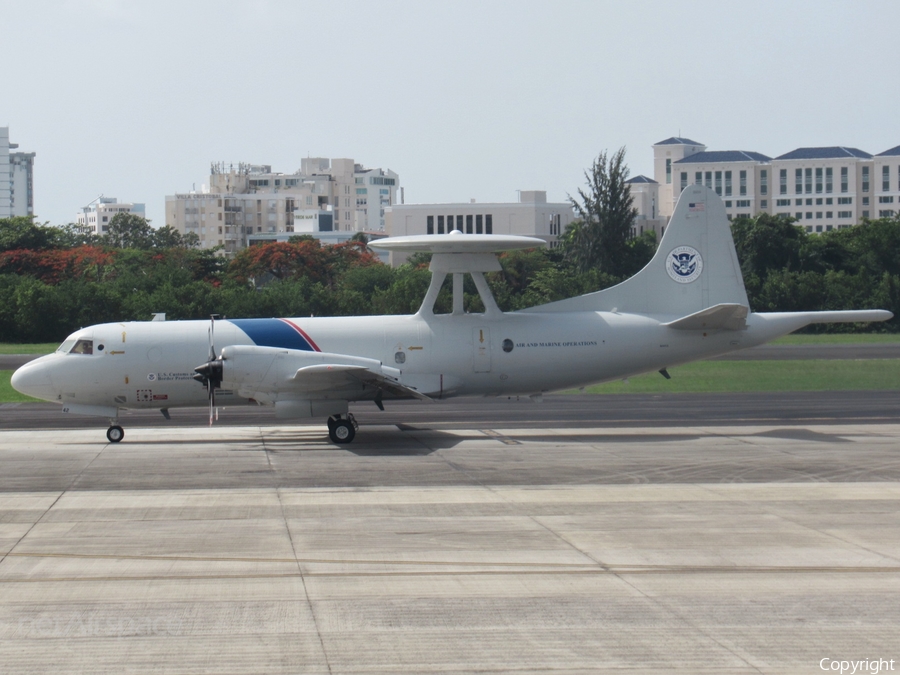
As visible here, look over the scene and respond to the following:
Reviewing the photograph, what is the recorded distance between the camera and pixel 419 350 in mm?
26094

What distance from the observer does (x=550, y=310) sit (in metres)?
27.6

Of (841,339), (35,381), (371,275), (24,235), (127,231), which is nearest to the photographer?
(35,381)

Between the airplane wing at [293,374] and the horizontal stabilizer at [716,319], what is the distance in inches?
293

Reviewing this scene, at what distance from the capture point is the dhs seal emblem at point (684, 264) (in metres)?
27.5

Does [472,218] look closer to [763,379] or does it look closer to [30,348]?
[30,348]

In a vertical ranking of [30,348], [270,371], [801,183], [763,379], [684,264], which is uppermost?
[801,183]

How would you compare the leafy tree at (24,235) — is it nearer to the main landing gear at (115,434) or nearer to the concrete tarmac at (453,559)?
the main landing gear at (115,434)

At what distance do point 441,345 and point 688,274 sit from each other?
7341 millimetres

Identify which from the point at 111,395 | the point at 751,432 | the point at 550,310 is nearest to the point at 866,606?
the point at 751,432

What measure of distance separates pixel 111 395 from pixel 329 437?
19.0 ft

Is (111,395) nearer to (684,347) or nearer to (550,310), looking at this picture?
(550,310)

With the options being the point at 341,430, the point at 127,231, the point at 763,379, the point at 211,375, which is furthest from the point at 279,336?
the point at 127,231

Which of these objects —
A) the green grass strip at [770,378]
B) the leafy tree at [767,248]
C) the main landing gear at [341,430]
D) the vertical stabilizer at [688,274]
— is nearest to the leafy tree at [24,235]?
the leafy tree at [767,248]

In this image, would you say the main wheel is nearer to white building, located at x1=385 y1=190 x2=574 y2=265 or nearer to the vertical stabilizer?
the vertical stabilizer
